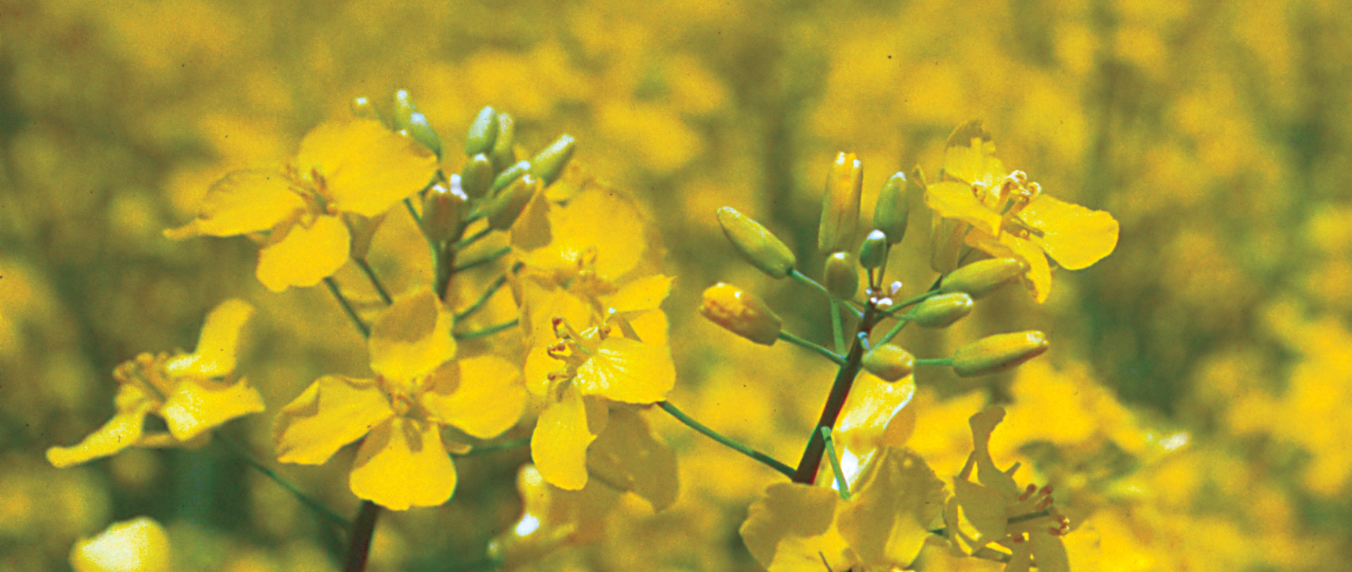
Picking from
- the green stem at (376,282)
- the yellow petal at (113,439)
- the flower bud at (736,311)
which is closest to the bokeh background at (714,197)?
the green stem at (376,282)

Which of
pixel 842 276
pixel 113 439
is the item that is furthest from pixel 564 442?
pixel 113 439

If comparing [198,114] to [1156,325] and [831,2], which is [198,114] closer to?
[831,2]

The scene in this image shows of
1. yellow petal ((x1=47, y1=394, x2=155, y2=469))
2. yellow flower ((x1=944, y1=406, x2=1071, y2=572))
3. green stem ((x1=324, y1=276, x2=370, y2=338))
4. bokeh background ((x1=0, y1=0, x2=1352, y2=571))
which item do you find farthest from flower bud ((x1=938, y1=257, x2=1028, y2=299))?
bokeh background ((x1=0, y1=0, x2=1352, y2=571))

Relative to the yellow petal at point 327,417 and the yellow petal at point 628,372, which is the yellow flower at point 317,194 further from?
the yellow petal at point 628,372

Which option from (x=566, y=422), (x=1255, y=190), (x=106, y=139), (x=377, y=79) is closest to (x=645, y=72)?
(x=377, y=79)

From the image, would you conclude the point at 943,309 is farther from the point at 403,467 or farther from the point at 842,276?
the point at 403,467

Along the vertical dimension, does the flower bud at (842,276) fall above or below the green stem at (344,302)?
above
